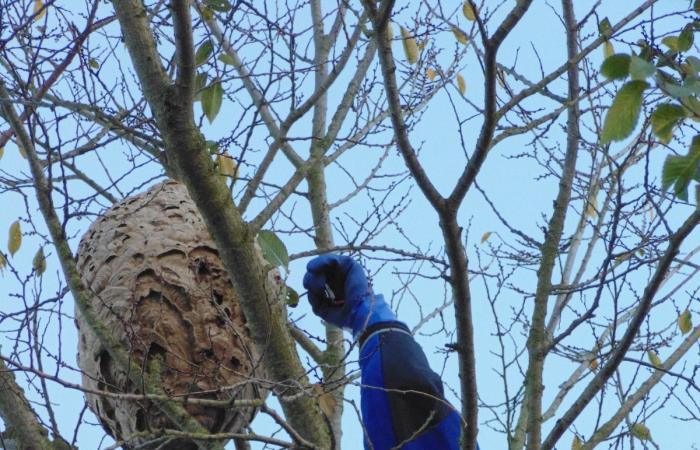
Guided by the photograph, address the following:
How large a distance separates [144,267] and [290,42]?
111 centimetres

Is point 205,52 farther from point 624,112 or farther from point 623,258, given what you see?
point 624,112

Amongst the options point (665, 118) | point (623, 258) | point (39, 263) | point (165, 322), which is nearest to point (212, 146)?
point (165, 322)

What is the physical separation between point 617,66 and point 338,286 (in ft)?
7.50

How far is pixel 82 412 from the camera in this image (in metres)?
2.48

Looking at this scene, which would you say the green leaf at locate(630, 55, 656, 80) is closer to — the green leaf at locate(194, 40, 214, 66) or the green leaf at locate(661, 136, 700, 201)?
the green leaf at locate(661, 136, 700, 201)

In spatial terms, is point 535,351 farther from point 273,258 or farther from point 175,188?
point 175,188

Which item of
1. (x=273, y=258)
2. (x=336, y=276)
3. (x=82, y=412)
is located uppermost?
(x=336, y=276)

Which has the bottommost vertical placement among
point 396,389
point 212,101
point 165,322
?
point 396,389

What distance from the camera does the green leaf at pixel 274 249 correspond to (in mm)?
2734

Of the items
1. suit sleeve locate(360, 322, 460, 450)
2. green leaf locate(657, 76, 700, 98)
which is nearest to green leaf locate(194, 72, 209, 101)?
suit sleeve locate(360, 322, 460, 450)

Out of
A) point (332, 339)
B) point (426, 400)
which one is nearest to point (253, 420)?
point (426, 400)

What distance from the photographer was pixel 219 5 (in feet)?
10.7

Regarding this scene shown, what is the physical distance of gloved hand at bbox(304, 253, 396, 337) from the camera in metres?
3.49

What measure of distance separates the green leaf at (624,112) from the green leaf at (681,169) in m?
0.08
